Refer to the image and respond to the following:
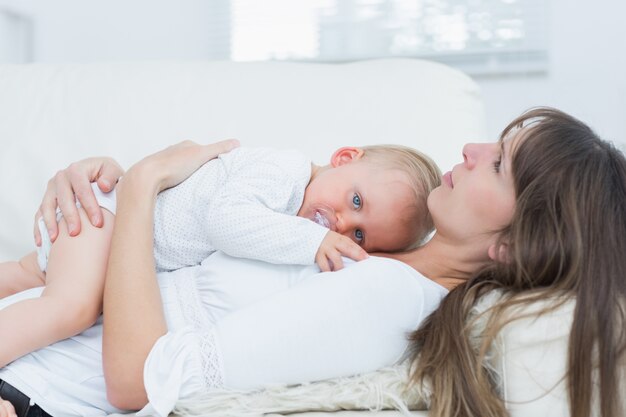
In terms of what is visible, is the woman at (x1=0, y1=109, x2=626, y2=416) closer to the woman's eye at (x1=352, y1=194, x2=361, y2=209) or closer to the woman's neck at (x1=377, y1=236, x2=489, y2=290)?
the woman's neck at (x1=377, y1=236, x2=489, y2=290)

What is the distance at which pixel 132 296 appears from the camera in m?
1.13

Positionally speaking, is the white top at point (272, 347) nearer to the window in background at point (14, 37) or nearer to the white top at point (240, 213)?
the white top at point (240, 213)

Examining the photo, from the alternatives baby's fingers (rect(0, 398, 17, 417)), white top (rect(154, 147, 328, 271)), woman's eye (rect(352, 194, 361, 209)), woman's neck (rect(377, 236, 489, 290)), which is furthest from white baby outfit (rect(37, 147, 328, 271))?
baby's fingers (rect(0, 398, 17, 417))

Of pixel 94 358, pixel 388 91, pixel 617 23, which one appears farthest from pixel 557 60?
pixel 94 358

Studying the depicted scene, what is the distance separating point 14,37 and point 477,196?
9.44 ft

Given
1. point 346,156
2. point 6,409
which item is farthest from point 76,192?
point 346,156

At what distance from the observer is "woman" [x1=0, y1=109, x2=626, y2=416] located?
3.59ft

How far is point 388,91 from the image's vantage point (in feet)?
6.13

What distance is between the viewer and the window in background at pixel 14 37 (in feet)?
10.9

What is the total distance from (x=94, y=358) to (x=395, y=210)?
Result: 597 millimetres

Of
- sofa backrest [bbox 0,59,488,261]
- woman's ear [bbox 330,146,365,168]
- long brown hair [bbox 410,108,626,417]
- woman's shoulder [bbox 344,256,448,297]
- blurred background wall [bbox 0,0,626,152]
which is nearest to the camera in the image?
long brown hair [bbox 410,108,626,417]

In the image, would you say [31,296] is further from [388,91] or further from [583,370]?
[388,91]

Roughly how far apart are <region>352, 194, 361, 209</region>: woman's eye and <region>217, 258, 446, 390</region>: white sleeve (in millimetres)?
255

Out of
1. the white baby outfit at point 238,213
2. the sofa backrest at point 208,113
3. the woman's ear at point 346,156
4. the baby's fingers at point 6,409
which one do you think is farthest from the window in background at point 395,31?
the baby's fingers at point 6,409
